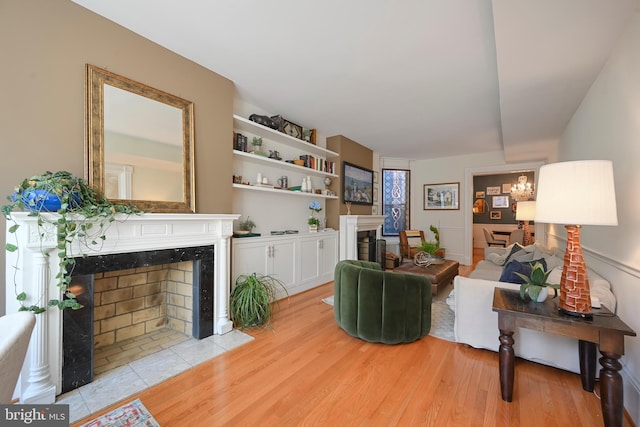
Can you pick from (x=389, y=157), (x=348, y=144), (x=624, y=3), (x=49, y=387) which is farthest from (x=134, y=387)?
(x=389, y=157)

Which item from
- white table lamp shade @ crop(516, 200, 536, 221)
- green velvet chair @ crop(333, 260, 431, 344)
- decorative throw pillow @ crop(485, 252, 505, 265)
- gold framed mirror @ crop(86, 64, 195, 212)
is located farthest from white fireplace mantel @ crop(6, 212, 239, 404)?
white table lamp shade @ crop(516, 200, 536, 221)

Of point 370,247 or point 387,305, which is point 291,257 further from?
point 370,247

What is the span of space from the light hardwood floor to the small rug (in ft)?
0.15

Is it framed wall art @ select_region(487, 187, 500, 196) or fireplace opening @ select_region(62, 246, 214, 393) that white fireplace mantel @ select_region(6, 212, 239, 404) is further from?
framed wall art @ select_region(487, 187, 500, 196)

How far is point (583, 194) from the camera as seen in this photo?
58.5 inches

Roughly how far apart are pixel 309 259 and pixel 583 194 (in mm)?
3269

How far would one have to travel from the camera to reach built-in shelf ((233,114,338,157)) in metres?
3.23

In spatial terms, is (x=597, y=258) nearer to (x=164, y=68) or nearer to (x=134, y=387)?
(x=134, y=387)

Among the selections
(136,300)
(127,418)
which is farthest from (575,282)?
(136,300)

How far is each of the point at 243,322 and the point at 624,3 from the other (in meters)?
3.66

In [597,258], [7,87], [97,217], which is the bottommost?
[597,258]

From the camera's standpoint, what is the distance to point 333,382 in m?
1.92

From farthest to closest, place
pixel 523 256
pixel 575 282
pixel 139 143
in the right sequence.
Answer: pixel 523 256 < pixel 139 143 < pixel 575 282

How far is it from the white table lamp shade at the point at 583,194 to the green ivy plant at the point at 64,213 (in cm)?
280
